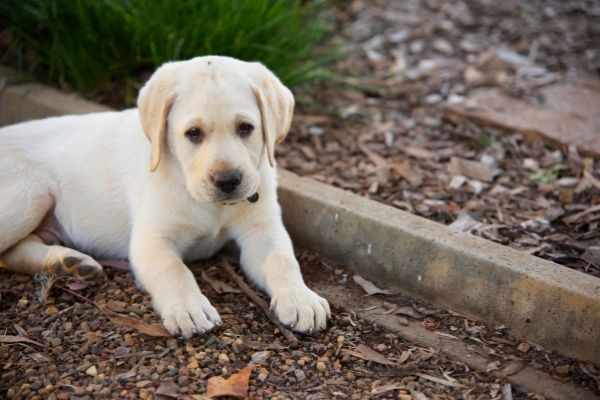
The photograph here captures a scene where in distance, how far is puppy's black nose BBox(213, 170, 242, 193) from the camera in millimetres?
3330

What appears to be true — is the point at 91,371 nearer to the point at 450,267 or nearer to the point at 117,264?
the point at 117,264

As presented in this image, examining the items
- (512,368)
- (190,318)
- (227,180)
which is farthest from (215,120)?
(512,368)

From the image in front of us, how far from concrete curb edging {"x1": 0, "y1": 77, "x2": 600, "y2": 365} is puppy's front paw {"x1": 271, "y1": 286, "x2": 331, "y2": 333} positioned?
54 cm

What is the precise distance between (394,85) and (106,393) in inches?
157

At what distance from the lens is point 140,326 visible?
134 inches

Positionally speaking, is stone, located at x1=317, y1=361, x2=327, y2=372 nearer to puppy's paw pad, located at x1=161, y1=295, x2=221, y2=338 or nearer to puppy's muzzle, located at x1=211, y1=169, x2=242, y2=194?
puppy's paw pad, located at x1=161, y1=295, x2=221, y2=338

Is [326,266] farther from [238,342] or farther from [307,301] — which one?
[238,342]

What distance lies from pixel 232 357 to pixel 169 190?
3.14 feet

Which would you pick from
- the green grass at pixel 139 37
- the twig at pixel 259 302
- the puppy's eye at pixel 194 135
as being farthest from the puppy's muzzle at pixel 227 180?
the green grass at pixel 139 37

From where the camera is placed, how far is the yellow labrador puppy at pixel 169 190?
11.2 ft

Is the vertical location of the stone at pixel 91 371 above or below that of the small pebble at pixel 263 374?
below

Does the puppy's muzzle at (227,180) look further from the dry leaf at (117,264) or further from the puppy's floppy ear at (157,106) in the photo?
the dry leaf at (117,264)

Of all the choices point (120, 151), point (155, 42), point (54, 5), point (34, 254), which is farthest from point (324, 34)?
point (34, 254)

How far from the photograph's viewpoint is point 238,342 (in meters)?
3.32
